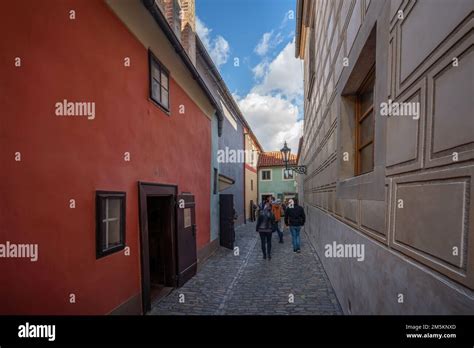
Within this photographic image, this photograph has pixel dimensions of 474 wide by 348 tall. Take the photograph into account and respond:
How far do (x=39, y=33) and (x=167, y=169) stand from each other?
127 inches

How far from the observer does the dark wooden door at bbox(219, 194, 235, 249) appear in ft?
31.3

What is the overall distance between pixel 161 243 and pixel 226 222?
4.16 metres

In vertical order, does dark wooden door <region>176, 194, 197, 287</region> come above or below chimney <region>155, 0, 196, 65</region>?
below

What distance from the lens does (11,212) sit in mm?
2191

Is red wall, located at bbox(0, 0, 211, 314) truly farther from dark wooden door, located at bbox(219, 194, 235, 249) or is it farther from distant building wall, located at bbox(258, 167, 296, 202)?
distant building wall, located at bbox(258, 167, 296, 202)

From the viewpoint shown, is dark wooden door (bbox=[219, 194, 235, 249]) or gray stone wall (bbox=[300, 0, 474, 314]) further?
dark wooden door (bbox=[219, 194, 235, 249])

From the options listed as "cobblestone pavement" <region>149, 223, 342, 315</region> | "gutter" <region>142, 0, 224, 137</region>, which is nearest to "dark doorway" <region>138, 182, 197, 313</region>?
"cobblestone pavement" <region>149, 223, 342, 315</region>

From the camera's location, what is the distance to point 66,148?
276 cm

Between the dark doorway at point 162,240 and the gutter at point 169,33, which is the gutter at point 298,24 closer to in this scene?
the gutter at point 169,33

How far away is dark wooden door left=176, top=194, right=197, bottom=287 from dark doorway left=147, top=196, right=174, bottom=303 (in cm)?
20

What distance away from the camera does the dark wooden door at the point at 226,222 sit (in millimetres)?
9555
